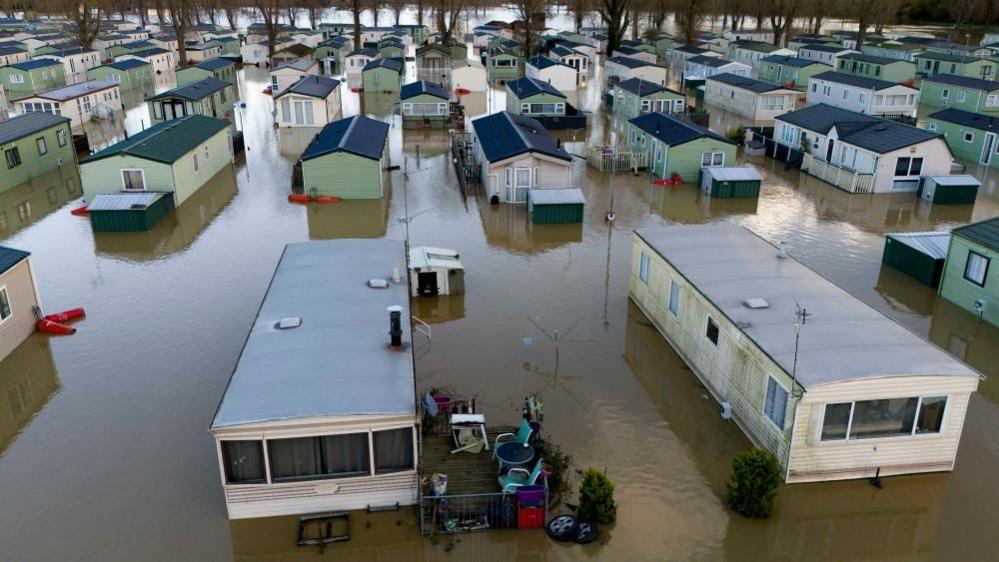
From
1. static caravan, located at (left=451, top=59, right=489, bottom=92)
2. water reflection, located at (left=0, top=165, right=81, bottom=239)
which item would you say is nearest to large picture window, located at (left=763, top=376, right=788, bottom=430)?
water reflection, located at (left=0, top=165, right=81, bottom=239)

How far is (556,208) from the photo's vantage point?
3161 centimetres

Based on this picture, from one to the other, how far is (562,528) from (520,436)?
2310mm

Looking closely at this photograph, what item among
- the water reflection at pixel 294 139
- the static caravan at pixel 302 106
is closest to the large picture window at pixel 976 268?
the water reflection at pixel 294 139

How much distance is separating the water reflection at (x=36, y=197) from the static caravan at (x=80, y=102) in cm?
1136

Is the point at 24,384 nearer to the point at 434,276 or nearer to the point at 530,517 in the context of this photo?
the point at 434,276

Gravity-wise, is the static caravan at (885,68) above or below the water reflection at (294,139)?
above

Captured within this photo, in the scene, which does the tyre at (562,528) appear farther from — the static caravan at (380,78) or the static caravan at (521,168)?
the static caravan at (380,78)

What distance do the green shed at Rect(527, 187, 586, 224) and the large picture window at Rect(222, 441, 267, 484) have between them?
20112 mm

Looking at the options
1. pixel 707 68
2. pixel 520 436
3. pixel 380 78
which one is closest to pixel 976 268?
pixel 520 436

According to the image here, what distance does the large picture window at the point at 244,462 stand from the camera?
13383mm

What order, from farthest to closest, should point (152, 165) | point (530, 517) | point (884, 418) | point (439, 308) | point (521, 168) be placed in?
point (521, 168) → point (152, 165) → point (439, 308) → point (884, 418) → point (530, 517)

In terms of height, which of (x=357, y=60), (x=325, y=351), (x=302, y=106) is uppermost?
(x=357, y=60)

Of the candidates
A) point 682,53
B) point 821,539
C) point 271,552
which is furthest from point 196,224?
point 682,53

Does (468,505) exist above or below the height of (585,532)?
above
